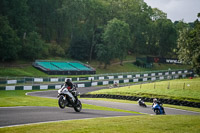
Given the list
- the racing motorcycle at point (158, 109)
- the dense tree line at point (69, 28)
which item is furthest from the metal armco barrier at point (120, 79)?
the racing motorcycle at point (158, 109)

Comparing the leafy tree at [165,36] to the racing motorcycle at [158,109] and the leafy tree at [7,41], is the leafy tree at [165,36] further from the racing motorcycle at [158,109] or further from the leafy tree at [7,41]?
the racing motorcycle at [158,109]

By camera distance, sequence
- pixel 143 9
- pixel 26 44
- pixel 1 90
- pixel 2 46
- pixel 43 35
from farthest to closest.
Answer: pixel 143 9 < pixel 43 35 < pixel 26 44 < pixel 2 46 < pixel 1 90

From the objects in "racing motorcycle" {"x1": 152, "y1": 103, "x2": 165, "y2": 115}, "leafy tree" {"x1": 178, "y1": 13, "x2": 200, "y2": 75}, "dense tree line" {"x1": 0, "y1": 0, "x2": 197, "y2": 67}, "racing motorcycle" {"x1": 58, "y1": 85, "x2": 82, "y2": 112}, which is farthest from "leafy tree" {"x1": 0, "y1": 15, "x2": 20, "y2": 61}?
"racing motorcycle" {"x1": 152, "y1": 103, "x2": 165, "y2": 115}

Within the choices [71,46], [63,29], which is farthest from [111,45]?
[63,29]

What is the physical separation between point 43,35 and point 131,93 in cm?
5434

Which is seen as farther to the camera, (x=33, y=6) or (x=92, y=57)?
(x=92, y=57)

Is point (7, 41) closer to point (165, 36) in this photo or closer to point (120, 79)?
point (120, 79)

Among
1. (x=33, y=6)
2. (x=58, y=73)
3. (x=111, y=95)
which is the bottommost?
(x=111, y=95)

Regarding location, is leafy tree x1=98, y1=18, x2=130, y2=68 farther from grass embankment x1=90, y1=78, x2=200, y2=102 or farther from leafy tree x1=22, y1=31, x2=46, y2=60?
grass embankment x1=90, y1=78, x2=200, y2=102

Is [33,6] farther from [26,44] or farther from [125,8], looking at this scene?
[125,8]

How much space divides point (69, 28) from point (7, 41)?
28644 millimetres

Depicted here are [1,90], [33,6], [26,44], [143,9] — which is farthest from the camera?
[143,9]

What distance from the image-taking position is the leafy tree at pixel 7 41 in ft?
181

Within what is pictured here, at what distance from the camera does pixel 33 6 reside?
7469 cm
